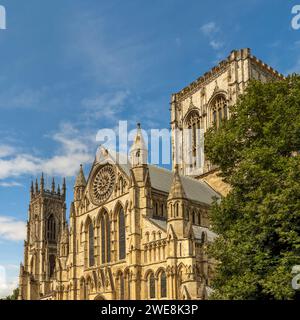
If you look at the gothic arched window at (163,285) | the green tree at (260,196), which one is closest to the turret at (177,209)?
the gothic arched window at (163,285)

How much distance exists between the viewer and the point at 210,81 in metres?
67.9

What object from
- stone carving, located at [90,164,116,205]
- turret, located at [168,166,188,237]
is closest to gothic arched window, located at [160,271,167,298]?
turret, located at [168,166,188,237]

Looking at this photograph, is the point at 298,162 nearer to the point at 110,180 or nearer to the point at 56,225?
the point at 110,180

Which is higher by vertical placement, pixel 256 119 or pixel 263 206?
pixel 256 119

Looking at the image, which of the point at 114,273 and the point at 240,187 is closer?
the point at 240,187

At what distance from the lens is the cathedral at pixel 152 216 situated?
41.2 meters

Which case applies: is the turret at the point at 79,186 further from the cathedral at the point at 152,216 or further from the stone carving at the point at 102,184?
the stone carving at the point at 102,184

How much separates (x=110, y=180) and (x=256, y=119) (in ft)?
92.0

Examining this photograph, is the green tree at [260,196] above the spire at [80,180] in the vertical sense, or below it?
below

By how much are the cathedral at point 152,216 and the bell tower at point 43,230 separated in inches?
1606

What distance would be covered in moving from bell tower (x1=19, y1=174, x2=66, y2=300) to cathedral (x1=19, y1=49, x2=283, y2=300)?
40.8 metres
